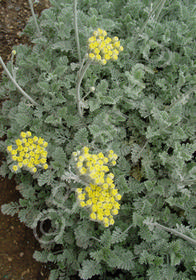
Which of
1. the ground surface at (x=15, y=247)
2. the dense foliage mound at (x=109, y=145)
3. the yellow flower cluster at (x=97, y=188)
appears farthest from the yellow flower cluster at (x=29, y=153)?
the ground surface at (x=15, y=247)

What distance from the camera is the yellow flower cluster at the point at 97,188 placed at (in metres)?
1.82

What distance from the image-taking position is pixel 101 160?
193 cm

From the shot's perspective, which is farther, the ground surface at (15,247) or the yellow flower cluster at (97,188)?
the ground surface at (15,247)

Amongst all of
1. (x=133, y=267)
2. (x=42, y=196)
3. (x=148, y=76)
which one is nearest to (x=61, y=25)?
(x=148, y=76)

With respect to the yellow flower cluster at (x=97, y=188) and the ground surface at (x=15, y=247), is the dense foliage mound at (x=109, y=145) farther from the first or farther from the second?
the ground surface at (x=15, y=247)

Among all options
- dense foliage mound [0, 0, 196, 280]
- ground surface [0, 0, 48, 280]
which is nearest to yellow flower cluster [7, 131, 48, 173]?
dense foliage mound [0, 0, 196, 280]

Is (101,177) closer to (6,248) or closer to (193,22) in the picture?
(6,248)

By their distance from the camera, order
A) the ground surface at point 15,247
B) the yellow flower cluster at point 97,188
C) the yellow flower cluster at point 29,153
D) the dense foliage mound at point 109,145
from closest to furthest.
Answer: the yellow flower cluster at point 97,188 < the yellow flower cluster at point 29,153 < the dense foliage mound at point 109,145 < the ground surface at point 15,247

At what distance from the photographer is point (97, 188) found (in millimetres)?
1952

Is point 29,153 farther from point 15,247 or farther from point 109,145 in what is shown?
point 15,247

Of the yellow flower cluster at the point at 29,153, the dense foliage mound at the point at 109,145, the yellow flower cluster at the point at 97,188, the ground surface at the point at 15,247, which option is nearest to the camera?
the yellow flower cluster at the point at 97,188

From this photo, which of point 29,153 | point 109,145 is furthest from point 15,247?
point 109,145

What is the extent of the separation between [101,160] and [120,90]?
1.03m

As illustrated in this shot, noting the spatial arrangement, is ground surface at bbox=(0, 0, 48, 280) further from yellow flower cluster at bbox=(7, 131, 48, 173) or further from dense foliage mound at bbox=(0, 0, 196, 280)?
yellow flower cluster at bbox=(7, 131, 48, 173)
